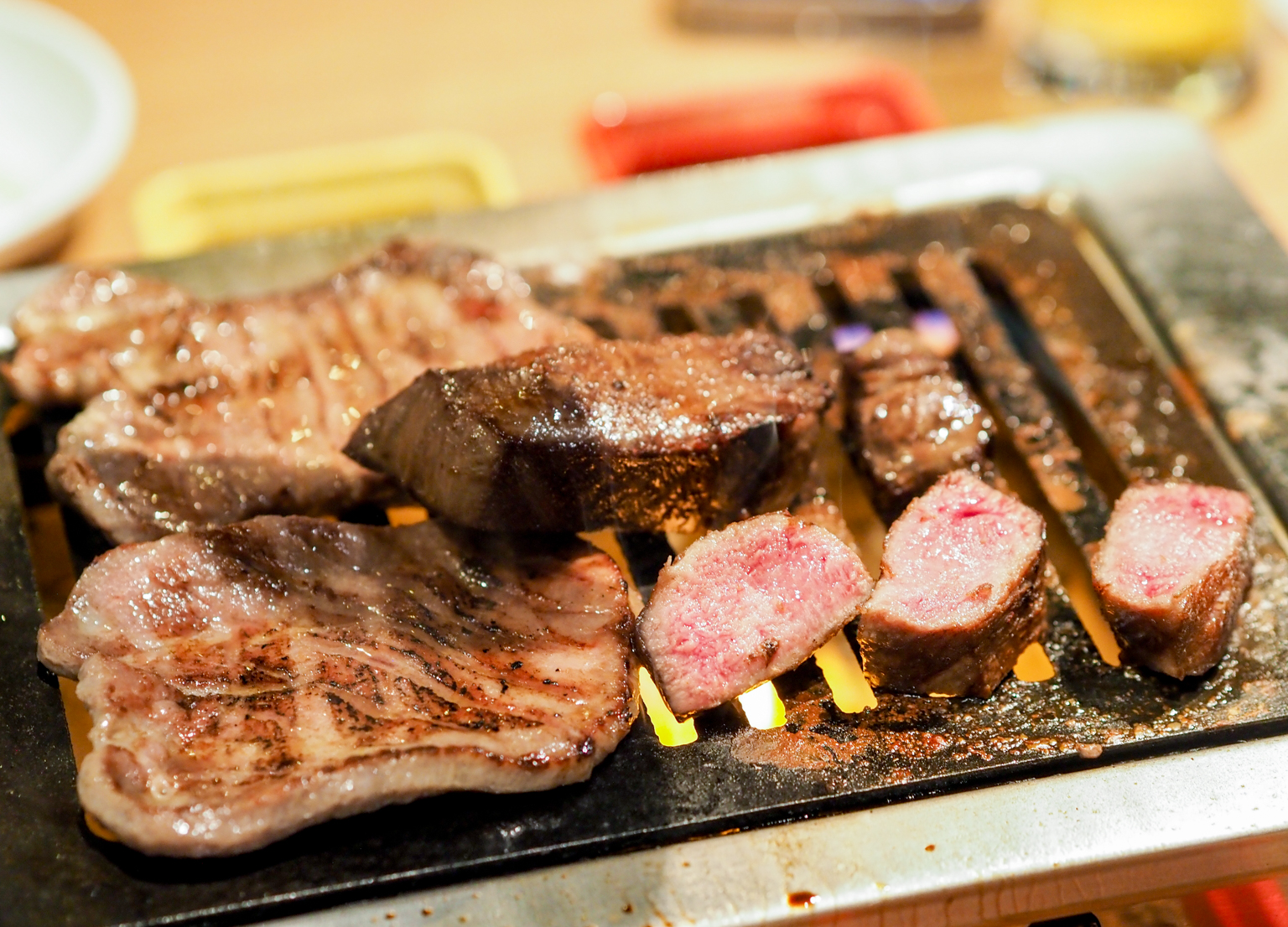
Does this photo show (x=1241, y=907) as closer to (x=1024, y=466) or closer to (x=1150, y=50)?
(x=1024, y=466)

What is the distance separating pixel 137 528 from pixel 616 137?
2378 mm

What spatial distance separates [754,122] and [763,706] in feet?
8.13

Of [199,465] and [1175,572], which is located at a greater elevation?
[199,465]

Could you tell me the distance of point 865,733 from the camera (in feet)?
7.01

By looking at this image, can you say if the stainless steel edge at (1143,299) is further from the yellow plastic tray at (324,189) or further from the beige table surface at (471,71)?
the beige table surface at (471,71)

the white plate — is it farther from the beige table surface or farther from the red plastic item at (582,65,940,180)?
the red plastic item at (582,65,940,180)

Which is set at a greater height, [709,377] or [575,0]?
[575,0]

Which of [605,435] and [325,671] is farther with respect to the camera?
[605,435]

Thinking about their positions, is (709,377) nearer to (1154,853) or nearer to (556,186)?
(1154,853)

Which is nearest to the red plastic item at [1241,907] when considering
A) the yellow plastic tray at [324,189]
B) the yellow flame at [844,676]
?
the yellow flame at [844,676]

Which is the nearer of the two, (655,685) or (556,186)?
(655,685)

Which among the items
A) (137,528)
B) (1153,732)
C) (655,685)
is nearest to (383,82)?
(137,528)

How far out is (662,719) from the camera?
A: 2.33m

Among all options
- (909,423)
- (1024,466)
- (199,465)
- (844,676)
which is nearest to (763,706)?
(844,676)
